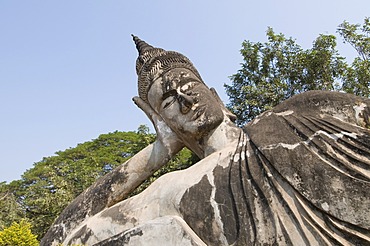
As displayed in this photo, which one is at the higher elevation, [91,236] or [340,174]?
[91,236]

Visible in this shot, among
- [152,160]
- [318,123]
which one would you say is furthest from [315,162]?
[152,160]

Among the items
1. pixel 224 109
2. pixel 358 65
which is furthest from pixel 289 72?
pixel 224 109

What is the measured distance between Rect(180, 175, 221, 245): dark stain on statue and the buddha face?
0.72m

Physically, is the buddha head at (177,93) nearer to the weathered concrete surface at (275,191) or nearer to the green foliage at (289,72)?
the weathered concrete surface at (275,191)

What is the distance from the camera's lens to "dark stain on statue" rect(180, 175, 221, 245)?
3098mm

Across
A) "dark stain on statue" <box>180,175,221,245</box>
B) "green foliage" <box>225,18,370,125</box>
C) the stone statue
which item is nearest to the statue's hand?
the stone statue

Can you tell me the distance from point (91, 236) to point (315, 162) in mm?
2037

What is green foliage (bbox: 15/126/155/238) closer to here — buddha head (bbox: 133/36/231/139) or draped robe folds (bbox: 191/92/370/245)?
buddha head (bbox: 133/36/231/139)

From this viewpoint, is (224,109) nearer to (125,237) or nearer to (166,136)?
(166,136)

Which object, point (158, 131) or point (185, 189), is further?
point (158, 131)

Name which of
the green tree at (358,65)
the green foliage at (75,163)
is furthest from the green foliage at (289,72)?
the green foliage at (75,163)

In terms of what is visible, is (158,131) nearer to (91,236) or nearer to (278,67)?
(91,236)

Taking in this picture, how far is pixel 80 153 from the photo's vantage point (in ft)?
71.8

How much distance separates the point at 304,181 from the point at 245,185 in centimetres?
45
